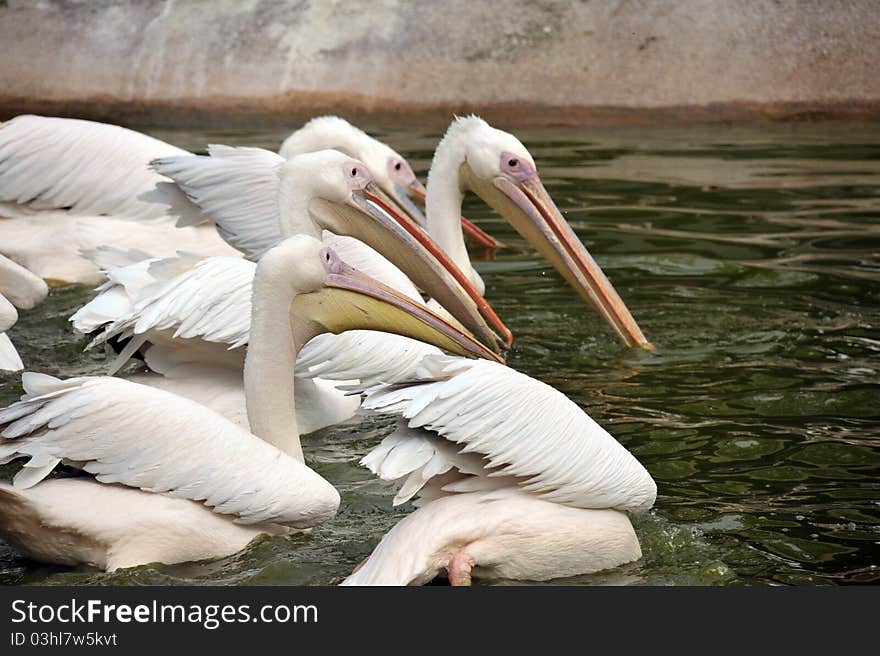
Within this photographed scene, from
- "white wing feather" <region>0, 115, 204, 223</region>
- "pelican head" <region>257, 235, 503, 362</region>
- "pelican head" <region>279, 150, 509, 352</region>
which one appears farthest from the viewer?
"white wing feather" <region>0, 115, 204, 223</region>

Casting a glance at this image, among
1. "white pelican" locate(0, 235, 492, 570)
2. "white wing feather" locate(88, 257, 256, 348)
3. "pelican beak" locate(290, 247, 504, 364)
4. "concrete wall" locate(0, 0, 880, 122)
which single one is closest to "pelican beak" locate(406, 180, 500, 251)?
"white wing feather" locate(88, 257, 256, 348)

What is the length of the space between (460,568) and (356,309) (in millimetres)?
786

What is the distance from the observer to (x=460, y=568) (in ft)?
9.90

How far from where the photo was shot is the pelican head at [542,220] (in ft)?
16.4

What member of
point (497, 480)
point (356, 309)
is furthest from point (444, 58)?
point (497, 480)

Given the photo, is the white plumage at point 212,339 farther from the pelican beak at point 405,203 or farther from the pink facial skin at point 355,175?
the pelican beak at point 405,203

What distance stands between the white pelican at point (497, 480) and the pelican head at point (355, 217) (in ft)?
3.71

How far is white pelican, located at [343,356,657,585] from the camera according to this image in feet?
10.0

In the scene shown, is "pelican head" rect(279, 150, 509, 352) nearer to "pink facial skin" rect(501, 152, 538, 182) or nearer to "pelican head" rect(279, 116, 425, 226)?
"pink facial skin" rect(501, 152, 538, 182)

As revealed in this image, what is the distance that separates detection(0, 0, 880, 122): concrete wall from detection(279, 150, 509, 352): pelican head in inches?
217

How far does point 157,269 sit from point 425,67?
584cm

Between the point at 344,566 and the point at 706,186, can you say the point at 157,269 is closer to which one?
the point at 344,566

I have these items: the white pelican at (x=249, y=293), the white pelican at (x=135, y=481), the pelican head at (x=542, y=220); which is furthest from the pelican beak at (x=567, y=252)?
the white pelican at (x=135, y=481)

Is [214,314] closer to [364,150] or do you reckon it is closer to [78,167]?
[364,150]
